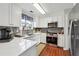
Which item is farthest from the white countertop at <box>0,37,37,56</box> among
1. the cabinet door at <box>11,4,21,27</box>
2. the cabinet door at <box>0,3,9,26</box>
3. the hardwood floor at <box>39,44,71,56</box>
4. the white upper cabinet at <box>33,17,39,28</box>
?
the white upper cabinet at <box>33,17,39,28</box>

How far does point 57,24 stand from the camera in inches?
290

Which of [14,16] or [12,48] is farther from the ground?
[14,16]

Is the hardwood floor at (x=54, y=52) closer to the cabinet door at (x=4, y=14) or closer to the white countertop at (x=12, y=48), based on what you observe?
the white countertop at (x=12, y=48)

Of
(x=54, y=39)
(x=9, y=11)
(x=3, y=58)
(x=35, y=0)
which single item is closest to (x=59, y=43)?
(x=54, y=39)

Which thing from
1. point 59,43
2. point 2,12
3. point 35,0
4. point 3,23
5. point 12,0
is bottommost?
point 59,43

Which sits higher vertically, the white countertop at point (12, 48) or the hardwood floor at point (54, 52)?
the white countertop at point (12, 48)

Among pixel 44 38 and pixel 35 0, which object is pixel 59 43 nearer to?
pixel 44 38

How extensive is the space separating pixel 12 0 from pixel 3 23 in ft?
1.55

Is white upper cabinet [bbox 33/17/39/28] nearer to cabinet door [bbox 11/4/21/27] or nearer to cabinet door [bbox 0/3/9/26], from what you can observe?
cabinet door [bbox 11/4/21/27]

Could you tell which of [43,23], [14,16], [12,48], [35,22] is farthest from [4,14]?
[43,23]

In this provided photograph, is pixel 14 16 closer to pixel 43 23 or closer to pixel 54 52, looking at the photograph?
pixel 54 52

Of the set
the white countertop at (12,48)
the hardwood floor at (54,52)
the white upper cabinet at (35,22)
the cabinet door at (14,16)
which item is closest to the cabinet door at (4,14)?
the cabinet door at (14,16)

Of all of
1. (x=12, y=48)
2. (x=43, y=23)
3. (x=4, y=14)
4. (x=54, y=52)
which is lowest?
(x=54, y=52)

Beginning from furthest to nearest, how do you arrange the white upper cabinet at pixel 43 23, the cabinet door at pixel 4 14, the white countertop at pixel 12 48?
the white upper cabinet at pixel 43 23, the cabinet door at pixel 4 14, the white countertop at pixel 12 48
